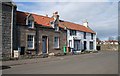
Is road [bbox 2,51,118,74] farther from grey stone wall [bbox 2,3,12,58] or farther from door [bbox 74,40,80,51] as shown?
door [bbox 74,40,80,51]

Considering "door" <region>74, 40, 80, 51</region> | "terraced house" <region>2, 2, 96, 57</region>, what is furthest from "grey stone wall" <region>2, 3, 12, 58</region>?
"door" <region>74, 40, 80, 51</region>

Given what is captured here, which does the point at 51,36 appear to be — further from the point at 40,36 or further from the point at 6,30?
the point at 6,30

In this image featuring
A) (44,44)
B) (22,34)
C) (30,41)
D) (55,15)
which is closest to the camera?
(22,34)

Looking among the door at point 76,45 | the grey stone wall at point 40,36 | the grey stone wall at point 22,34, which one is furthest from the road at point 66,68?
the door at point 76,45

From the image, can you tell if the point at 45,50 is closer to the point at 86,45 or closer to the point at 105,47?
the point at 86,45

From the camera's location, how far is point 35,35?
29109 mm

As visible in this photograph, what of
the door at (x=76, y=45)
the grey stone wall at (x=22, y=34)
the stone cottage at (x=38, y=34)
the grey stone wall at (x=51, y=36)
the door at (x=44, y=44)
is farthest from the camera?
the door at (x=76, y=45)

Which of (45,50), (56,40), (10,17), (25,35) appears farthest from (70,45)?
(10,17)

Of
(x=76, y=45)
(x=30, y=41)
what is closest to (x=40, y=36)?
(x=30, y=41)

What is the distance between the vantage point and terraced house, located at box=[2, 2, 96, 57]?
81.0 feet

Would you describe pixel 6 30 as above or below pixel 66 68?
above

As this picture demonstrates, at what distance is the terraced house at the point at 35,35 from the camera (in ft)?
81.0

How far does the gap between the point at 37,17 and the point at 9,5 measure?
31.0 ft

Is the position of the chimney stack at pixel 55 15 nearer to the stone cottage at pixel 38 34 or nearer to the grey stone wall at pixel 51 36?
the stone cottage at pixel 38 34
